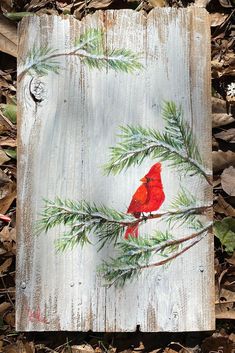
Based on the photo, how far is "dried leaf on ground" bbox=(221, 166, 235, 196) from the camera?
183 centimetres

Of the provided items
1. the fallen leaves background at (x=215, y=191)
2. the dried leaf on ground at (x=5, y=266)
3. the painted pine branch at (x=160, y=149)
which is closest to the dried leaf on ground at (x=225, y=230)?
the fallen leaves background at (x=215, y=191)

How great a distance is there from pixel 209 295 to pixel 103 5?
0.97m

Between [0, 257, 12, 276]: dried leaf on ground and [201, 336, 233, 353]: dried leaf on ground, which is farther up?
[0, 257, 12, 276]: dried leaf on ground

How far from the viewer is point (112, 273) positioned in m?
1.79

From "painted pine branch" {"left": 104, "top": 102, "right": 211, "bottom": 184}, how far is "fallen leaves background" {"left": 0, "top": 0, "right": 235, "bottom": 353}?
10 centimetres

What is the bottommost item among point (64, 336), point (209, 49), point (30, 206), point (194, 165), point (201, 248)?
point (64, 336)

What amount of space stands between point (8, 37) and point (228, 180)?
83 centimetres

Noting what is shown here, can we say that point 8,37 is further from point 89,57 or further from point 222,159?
point 222,159

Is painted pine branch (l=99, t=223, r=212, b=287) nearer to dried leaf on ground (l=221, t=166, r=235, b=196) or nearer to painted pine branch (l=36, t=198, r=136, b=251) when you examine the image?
painted pine branch (l=36, t=198, r=136, b=251)

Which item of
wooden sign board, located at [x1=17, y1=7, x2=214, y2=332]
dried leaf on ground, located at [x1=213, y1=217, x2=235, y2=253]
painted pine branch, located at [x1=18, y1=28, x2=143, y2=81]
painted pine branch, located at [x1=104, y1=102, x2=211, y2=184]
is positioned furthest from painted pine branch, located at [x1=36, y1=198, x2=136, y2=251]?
painted pine branch, located at [x1=18, y1=28, x2=143, y2=81]

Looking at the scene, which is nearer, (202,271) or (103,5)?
(202,271)

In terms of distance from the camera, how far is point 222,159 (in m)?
1.85

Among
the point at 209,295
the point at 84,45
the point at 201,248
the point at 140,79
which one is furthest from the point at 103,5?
the point at 209,295

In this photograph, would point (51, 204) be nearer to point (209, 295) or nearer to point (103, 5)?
point (209, 295)
